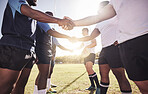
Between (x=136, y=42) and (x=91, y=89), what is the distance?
3600mm

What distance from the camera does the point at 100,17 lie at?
1476mm

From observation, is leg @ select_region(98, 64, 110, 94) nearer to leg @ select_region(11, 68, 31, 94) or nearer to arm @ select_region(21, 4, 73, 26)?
arm @ select_region(21, 4, 73, 26)

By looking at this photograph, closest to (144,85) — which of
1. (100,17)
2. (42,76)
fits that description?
(100,17)

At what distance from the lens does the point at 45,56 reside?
2.45 meters

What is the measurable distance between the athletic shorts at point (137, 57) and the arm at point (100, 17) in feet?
1.78

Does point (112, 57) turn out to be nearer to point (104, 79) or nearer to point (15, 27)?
point (104, 79)

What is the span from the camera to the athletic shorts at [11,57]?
1.25 metres

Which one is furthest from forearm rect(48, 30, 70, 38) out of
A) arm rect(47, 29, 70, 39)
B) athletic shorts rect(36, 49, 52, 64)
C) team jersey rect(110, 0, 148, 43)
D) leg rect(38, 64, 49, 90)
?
team jersey rect(110, 0, 148, 43)

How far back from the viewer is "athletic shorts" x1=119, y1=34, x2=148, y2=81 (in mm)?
875

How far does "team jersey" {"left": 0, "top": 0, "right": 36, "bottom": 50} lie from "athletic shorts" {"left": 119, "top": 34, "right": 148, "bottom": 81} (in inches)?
55.5

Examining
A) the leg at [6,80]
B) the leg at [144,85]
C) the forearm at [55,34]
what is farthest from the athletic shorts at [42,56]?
the leg at [144,85]

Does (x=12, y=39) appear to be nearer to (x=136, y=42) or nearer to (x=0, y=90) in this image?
(x=0, y=90)

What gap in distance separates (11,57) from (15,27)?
44 centimetres

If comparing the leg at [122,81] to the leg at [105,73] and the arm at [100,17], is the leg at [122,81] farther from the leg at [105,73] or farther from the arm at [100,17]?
the arm at [100,17]
